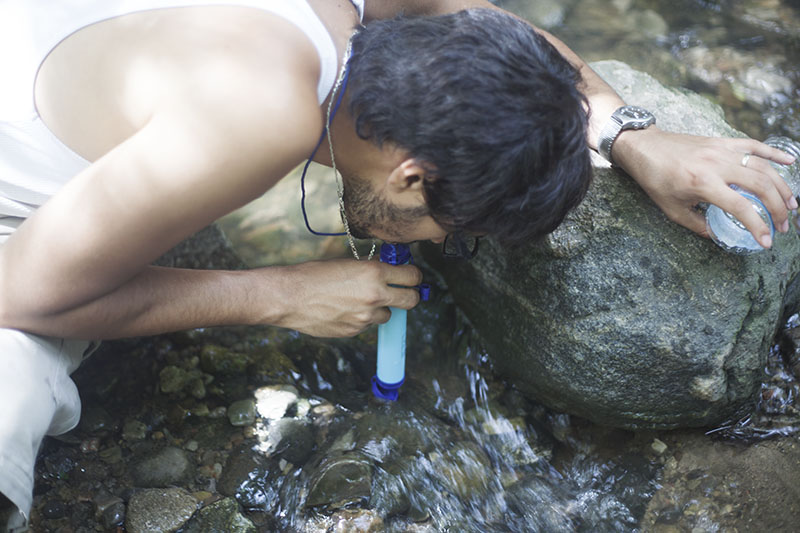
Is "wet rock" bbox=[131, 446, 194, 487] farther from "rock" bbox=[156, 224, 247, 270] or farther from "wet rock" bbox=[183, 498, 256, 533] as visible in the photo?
"rock" bbox=[156, 224, 247, 270]

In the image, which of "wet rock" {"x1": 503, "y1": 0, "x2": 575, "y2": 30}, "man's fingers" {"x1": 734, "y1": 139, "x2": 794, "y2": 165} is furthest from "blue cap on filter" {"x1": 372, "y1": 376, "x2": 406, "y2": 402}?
"wet rock" {"x1": 503, "y1": 0, "x2": 575, "y2": 30}

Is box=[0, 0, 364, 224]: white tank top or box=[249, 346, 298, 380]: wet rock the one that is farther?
box=[249, 346, 298, 380]: wet rock

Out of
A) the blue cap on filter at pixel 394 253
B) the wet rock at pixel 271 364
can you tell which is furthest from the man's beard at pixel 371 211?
the wet rock at pixel 271 364

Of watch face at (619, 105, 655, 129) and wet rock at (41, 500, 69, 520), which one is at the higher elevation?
watch face at (619, 105, 655, 129)

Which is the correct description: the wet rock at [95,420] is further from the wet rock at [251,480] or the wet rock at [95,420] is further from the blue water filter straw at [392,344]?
the blue water filter straw at [392,344]

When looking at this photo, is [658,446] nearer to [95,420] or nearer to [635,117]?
[635,117]

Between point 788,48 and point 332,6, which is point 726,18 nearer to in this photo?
point 788,48

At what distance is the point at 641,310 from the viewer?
2.05 m

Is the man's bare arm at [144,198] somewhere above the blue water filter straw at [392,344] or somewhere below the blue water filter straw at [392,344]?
above

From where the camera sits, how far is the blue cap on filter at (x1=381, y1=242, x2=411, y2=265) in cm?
198

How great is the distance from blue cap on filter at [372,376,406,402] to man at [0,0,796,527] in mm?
691

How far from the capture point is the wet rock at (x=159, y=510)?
6.29 feet

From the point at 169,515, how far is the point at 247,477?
280mm

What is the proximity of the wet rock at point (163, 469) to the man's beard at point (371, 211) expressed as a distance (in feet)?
3.32
